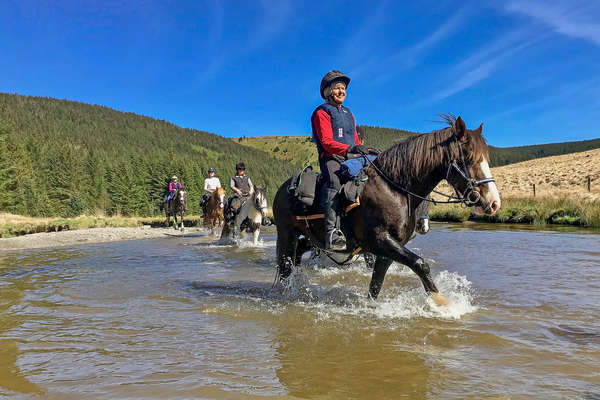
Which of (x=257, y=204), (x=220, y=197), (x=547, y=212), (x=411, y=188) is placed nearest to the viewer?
(x=411, y=188)

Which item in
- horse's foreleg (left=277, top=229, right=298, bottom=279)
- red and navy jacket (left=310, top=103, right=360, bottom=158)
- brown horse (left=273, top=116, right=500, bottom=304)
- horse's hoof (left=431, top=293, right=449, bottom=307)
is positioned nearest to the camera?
brown horse (left=273, top=116, right=500, bottom=304)

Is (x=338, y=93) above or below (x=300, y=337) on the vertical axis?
above

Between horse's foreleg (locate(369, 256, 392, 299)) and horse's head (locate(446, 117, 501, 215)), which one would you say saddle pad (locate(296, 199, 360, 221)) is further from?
Answer: horse's head (locate(446, 117, 501, 215))

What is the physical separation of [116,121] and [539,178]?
189m

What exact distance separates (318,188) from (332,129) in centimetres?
93

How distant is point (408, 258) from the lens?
16.0ft

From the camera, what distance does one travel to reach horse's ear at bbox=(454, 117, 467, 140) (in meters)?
4.85

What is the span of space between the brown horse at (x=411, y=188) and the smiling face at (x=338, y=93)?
1097 millimetres

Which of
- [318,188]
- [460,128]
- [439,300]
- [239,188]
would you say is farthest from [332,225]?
[239,188]

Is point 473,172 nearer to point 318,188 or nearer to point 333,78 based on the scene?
point 318,188

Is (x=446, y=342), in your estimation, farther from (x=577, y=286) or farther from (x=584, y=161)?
(x=584, y=161)

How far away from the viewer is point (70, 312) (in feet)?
18.1

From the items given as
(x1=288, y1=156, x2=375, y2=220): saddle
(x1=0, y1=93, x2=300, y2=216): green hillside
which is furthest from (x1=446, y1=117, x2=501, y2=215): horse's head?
(x1=0, y1=93, x2=300, y2=216): green hillside

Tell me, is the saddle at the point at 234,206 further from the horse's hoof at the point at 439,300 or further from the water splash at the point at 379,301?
the horse's hoof at the point at 439,300
